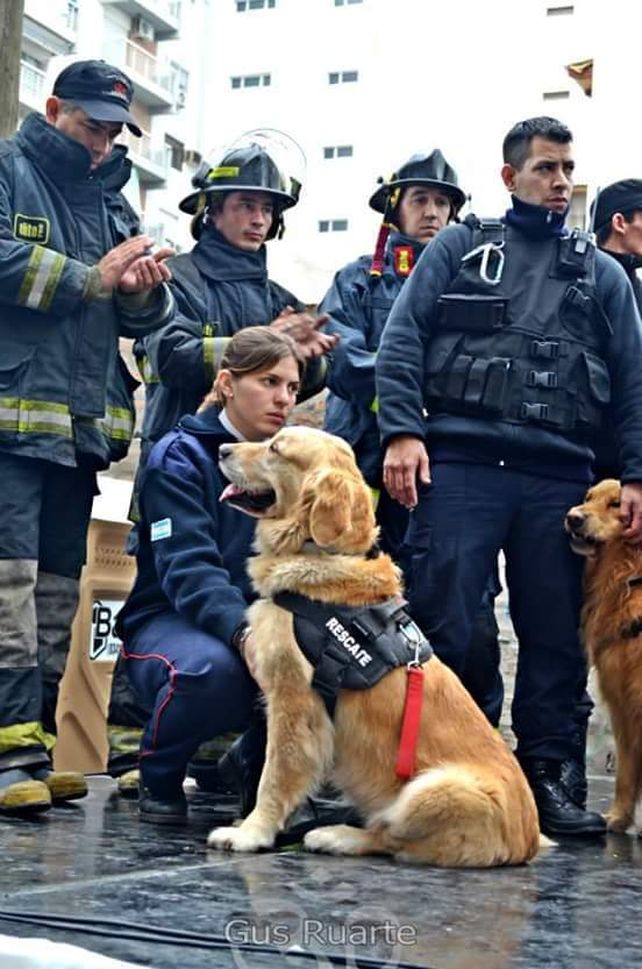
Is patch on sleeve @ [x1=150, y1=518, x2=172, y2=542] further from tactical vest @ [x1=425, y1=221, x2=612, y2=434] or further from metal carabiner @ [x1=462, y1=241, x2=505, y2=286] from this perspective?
metal carabiner @ [x1=462, y1=241, x2=505, y2=286]

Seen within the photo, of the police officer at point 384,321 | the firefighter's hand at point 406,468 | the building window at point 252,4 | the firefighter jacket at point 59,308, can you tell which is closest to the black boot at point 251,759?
the firefighter's hand at point 406,468

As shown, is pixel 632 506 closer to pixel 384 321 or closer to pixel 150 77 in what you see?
pixel 384 321

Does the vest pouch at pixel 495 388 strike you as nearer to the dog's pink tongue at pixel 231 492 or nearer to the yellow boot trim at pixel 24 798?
the dog's pink tongue at pixel 231 492

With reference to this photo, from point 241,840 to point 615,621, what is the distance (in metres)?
1.45

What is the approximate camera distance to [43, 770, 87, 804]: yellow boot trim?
3.96 m

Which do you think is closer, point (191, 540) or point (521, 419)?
point (191, 540)

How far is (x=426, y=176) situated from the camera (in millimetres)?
5258

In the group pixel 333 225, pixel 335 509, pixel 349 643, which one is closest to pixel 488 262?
pixel 335 509

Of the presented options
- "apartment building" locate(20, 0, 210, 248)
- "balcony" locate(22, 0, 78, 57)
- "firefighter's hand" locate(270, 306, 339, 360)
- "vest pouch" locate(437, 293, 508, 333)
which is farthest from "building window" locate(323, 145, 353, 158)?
"vest pouch" locate(437, 293, 508, 333)

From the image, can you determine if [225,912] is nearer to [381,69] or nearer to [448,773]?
[448,773]

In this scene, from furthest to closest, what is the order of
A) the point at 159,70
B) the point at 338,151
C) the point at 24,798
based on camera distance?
1. the point at 159,70
2. the point at 338,151
3. the point at 24,798

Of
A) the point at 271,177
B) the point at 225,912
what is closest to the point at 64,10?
the point at 271,177

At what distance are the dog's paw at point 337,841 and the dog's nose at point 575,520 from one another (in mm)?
1223

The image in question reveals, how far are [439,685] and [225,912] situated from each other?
1.05 m
